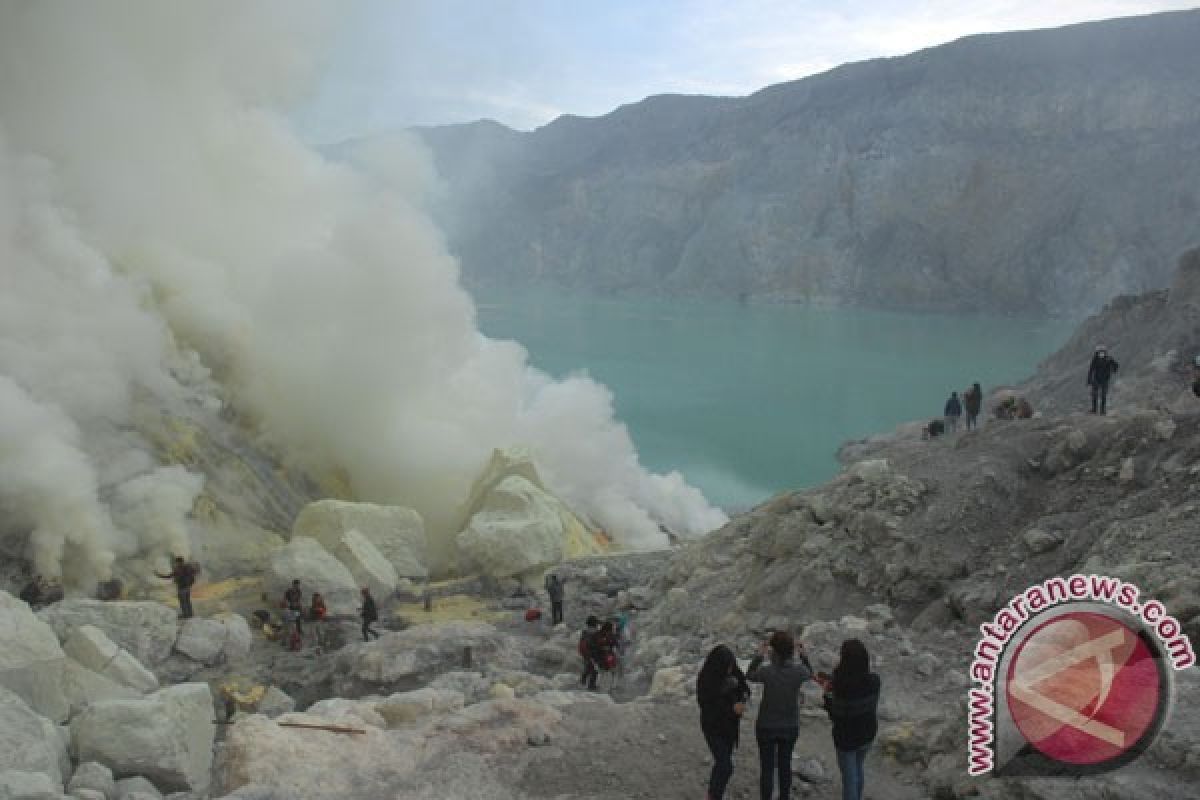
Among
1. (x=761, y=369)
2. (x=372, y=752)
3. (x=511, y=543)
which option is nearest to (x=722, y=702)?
(x=372, y=752)

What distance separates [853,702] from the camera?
435cm

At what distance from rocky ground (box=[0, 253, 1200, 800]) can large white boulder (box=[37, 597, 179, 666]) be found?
0.08 ft

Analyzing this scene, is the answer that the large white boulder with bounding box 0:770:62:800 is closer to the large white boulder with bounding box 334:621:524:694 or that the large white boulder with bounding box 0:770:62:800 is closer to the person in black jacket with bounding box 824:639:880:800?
the person in black jacket with bounding box 824:639:880:800

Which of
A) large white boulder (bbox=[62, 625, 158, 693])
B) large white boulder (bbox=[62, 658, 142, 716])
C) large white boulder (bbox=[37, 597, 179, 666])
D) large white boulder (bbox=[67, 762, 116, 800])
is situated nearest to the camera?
large white boulder (bbox=[67, 762, 116, 800])

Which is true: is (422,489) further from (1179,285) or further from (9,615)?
(1179,285)

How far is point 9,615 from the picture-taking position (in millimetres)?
8711

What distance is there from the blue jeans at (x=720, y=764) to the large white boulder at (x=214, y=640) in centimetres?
826

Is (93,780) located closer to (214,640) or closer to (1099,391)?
(214,640)

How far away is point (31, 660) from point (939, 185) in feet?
315

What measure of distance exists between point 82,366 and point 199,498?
2.95 meters

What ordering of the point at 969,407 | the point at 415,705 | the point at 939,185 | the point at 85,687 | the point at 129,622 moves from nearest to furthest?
the point at 415,705 < the point at 85,687 < the point at 129,622 < the point at 969,407 < the point at 939,185

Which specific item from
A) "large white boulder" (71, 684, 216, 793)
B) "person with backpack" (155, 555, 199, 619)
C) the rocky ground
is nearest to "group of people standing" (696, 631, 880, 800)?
the rocky ground

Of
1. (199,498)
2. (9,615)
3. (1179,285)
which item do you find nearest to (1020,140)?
(1179,285)

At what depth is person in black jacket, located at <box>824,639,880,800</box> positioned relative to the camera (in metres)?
4.34
